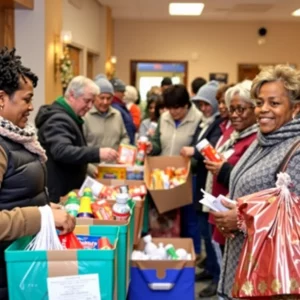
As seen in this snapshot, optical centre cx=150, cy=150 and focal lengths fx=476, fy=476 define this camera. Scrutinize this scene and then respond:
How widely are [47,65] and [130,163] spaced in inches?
80.4

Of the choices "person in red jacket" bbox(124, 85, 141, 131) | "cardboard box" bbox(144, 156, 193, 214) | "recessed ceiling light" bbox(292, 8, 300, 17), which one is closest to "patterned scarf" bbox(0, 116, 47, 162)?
"cardboard box" bbox(144, 156, 193, 214)

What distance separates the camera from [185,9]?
27.5 feet

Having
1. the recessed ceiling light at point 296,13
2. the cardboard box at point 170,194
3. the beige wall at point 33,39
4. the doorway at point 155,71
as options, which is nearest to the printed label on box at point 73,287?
the cardboard box at point 170,194

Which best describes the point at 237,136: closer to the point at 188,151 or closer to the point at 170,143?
the point at 188,151

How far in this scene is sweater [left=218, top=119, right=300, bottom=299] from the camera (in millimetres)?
1668

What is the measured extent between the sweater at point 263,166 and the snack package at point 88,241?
0.59 m

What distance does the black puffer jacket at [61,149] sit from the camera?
9.23 feet

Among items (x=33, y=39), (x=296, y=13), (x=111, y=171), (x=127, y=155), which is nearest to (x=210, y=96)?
(x=127, y=155)

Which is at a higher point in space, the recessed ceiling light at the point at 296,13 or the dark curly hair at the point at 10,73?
the recessed ceiling light at the point at 296,13

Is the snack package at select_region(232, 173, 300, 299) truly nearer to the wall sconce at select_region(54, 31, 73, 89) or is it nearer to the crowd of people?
the crowd of people

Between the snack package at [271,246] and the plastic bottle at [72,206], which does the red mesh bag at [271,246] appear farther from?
the plastic bottle at [72,206]

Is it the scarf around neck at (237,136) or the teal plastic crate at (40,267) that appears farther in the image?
the scarf around neck at (237,136)

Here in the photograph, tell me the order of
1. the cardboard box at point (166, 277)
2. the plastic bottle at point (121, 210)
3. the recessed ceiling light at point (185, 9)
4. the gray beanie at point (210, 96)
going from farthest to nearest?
the recessed ceiling light at point (185, 9), the gray beanie at point (210, 96), the cardboard box at point (166, 277), the plastic bottle at point (121, 210)

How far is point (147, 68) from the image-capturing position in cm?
1023
